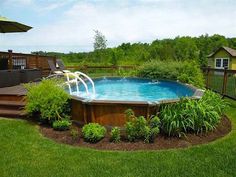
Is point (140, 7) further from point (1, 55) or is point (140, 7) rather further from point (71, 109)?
point (71, 109)

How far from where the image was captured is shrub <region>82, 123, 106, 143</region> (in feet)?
16.5

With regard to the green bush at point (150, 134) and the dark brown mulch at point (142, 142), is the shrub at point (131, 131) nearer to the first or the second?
the dark brown mulch at point (142, 142)

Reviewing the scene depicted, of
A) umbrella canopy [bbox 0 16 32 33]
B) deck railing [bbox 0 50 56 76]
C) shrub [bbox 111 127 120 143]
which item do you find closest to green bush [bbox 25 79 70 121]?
shrub [bbox 111 127 120 143]

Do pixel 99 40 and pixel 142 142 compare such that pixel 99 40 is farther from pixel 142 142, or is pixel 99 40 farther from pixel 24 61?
pixel 142 142

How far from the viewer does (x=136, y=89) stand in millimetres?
12867

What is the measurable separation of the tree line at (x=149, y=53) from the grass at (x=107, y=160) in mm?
12454

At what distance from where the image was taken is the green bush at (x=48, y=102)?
19.9 ft

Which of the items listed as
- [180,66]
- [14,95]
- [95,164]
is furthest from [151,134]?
[180,66]

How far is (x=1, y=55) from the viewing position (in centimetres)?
1031

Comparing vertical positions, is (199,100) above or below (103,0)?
below

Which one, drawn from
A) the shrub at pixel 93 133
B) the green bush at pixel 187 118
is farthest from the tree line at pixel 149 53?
the shrub at pixel 93 133

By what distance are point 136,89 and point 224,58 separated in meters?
21.0

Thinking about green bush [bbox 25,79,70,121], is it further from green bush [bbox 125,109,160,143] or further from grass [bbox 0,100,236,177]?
green bush [bbox 125,109,160,143]

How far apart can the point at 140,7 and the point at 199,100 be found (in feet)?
35.4
